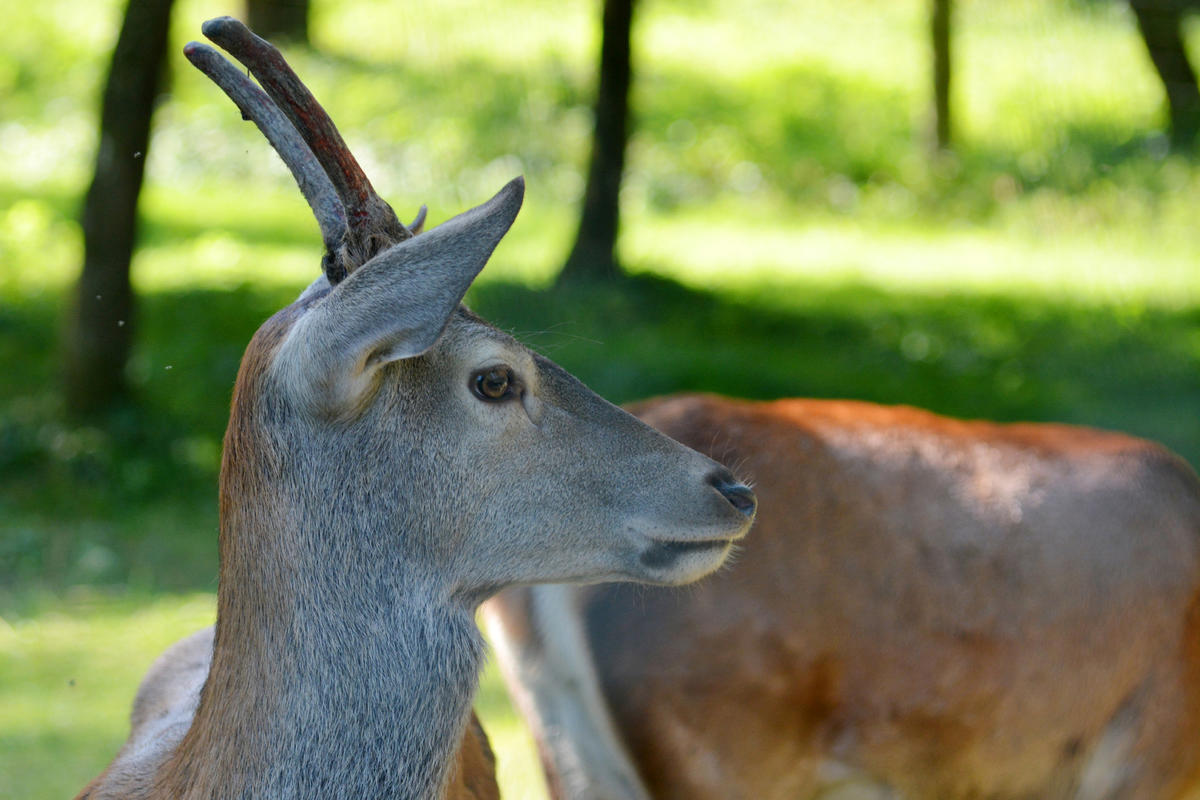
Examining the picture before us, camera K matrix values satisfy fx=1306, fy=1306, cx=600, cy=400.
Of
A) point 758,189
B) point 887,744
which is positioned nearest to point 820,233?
point 758,189

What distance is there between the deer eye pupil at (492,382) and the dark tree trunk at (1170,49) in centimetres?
565

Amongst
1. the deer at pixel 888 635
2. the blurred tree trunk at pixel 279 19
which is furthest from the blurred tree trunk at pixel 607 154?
the deer at pixel 888 635

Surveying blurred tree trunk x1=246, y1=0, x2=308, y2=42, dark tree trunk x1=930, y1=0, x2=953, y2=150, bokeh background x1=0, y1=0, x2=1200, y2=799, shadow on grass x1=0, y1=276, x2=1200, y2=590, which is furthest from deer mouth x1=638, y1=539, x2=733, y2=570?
dark tree trunk x1=930, y1=0, x2=953, y2=150

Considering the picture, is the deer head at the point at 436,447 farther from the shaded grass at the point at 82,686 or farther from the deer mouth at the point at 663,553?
the shaded grass at the point at 82,686

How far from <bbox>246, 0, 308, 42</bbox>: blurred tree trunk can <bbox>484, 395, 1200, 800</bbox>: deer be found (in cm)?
906

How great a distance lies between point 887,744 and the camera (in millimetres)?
3102

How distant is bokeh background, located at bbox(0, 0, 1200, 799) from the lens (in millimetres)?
5684

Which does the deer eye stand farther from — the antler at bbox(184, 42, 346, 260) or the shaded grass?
the shaded grass

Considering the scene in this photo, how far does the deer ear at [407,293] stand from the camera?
194 centimetres

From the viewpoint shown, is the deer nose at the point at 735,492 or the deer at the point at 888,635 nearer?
the deer nose at the point at 735,492

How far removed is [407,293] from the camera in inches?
76.2

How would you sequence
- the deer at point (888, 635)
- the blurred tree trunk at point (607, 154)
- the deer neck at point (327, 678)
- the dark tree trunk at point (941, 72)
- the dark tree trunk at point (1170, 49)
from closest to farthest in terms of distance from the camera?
the deer neck at point (327, 678), the deer at point (888, 635), the dark tree trunk at point (1170, 49), the blurred tree trunk at point (607, 154), the dark tree trunk at point (941, 72)

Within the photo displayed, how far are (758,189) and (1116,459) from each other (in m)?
9.39

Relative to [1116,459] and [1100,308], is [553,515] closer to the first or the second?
[1116,459]
